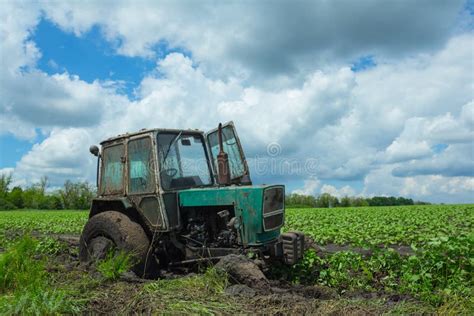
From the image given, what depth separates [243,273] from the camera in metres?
5.79

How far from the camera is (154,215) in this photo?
7543 mm

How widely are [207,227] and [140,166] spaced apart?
1.59m

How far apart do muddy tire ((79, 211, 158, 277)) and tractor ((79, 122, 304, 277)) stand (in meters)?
0.02

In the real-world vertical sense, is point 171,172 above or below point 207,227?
above

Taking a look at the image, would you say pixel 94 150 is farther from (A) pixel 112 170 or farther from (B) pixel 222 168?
(B) pixel 222 168

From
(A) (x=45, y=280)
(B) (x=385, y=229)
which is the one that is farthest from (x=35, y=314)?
(B) (x=385, y=229)

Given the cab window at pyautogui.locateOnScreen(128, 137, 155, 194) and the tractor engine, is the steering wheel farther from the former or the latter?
the tractor engine

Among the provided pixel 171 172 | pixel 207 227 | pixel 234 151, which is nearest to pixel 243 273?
pixel 207 227

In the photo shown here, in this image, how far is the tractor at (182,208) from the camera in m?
6.98

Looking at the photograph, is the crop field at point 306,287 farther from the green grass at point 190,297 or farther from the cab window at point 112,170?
the cab window at point 112,170

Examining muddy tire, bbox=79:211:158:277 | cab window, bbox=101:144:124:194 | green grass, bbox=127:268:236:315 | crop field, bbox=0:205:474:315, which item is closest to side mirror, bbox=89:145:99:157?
cab window, bbox=101:144:124:194

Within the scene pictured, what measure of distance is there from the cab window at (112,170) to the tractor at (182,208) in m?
0.02

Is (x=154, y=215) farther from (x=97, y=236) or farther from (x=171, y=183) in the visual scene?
(x=97, y=236)

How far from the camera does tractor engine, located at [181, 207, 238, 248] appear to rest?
7.09 m
